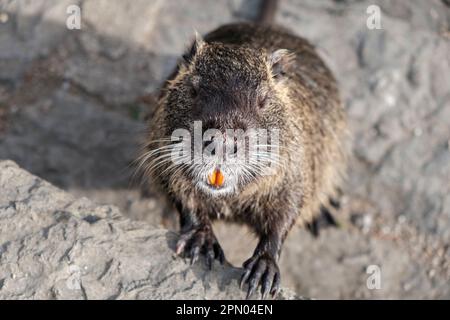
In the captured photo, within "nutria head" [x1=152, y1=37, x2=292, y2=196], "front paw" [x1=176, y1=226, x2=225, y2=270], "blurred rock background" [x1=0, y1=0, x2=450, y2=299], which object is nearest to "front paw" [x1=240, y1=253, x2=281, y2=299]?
"front paw" [x1=176, y1=226, x2=225, y2=270]

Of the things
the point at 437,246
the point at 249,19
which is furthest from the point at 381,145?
the point at 249,19

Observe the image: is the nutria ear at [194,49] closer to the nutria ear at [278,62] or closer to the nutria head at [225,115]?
the nutria head at [225,115]

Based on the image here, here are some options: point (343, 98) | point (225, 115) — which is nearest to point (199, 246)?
point (225, 115)

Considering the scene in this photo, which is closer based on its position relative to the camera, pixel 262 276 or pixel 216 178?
pixel 216 178

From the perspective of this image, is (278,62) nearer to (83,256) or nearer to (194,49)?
(194,49)

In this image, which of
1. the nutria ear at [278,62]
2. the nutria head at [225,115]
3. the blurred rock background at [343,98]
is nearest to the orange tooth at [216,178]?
the nutria head at [225,115]

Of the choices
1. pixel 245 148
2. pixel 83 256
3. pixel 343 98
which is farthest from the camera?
pixel 343 98

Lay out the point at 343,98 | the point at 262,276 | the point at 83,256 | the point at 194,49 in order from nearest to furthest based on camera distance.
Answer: the point at 83,256
the point at 262,276
the point at 194,49
the point at 343,98

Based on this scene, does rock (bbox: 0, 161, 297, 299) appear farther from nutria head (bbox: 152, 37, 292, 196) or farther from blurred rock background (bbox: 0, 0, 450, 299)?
blurred rock background (bbox: 0, 0, 450, 299)
